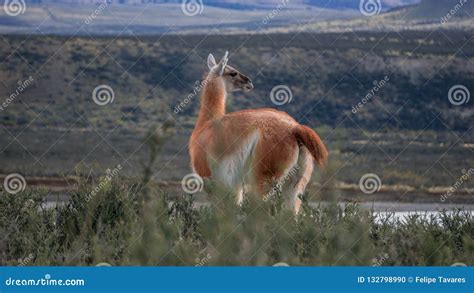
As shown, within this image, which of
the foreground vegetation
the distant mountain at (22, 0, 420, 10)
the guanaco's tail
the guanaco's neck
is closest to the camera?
the foreground vegetation

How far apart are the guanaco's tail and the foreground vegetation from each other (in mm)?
574

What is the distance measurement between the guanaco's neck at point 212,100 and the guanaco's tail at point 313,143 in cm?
149

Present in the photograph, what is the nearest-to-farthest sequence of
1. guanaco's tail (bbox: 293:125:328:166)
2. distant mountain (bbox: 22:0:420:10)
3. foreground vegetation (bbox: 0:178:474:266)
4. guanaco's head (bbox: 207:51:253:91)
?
1. foreground vegetation (bbox: 0:178:474:266)
2. guanaco's tail (bbox: 293:125:328:166)
3. guanaco's head (bbox: 207:51:253:91)
4. distant mountain (bbox: 22:0:420:10)

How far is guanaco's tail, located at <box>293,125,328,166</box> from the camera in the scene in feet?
34.8

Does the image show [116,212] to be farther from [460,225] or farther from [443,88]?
[443,88]

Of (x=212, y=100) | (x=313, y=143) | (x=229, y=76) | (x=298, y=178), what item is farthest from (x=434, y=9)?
(x=313, y=143)

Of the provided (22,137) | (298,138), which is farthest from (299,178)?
(22,137)

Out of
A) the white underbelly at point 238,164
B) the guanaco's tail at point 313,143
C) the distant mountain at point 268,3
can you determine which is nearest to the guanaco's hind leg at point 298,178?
the guanaco's tail at point 313,143

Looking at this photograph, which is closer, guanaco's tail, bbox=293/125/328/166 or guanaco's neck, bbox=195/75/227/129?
guanaco's tail, bbox=293/125/328/166

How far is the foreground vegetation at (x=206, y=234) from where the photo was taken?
6.83 metres

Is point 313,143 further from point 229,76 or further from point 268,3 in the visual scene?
point 268,3

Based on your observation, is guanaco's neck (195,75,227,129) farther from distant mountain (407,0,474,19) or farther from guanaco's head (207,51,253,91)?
distant mountain (407,0,474,19)

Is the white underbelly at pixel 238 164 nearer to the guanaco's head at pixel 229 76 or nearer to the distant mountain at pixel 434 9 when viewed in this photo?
the guanaco's head at pixel 229 76

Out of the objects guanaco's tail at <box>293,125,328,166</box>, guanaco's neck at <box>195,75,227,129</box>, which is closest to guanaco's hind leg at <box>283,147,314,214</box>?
guanaco's tail at <box>293,125,328,166</box>
